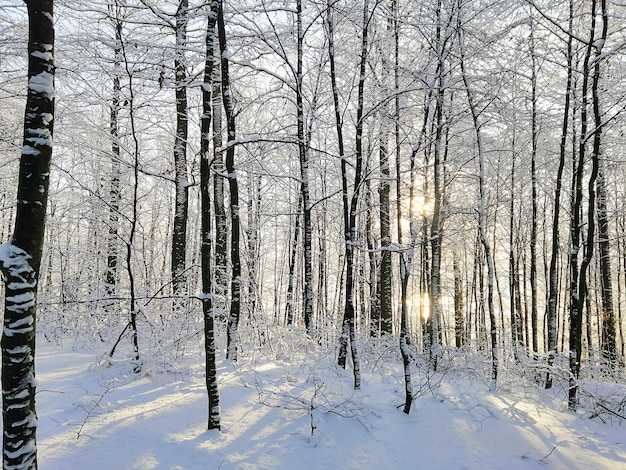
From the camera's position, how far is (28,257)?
10.4ft

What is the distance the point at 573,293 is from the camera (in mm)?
7223

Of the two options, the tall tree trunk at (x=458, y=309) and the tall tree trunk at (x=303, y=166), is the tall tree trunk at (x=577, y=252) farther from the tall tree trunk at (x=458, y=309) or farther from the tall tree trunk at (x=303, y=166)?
the tall tree trunk at (x=458, y=309)

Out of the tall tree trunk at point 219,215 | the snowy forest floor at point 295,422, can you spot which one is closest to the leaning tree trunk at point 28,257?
the snowy forest floor at point 295,422

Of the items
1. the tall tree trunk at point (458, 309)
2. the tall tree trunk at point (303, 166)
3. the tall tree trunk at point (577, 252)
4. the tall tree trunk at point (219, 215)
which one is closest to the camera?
the tall tree trunk at point (577, 252)

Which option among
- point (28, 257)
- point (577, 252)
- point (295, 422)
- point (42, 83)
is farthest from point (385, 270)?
point (42, 83)

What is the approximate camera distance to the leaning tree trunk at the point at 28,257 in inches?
120

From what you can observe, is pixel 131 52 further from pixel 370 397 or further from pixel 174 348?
pixel 370 397

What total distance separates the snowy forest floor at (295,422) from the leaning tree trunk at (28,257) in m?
1.05

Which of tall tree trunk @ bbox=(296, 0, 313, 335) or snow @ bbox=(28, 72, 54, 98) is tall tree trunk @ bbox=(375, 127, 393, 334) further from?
snow @ bbox=(28, 72, 54, 98)

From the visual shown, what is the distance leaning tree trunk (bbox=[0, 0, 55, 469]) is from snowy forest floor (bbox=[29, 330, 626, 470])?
1.05 m

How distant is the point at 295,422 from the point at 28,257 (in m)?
3.95

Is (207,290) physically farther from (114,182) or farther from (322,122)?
(114,182)

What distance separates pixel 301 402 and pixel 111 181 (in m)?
10.8

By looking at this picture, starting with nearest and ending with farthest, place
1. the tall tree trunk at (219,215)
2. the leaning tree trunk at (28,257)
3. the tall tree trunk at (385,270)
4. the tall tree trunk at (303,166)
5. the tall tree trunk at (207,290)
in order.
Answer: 1. the leaning tree trunk at (28,257)
2. the tall tree trunk at (207,290)
3. the tall tree trunk at (303,166)
4. the tall tree trunk at (219,215)
5. the tall tree trunk at (385,270)
